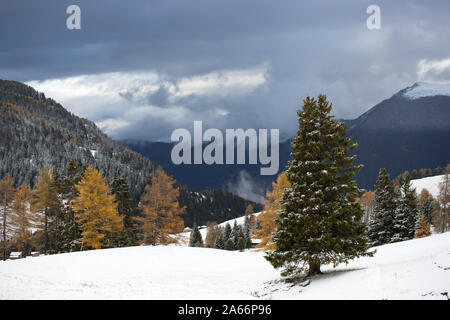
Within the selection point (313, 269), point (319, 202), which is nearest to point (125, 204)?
point (313, 269)

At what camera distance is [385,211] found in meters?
37.8

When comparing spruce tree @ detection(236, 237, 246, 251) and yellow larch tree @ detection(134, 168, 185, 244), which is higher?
yellow larch tree @ detection(134, 168, 185, 244)

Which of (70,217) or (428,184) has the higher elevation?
(428,184)

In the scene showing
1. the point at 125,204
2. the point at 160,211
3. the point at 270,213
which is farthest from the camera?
the point at 125,204

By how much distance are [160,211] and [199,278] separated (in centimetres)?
1724

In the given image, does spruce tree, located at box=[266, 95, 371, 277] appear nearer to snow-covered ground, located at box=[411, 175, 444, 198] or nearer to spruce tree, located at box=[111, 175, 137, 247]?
spruce tree, located at box=[111, 175, 137, 247]

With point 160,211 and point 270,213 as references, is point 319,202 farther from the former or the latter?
point 160,211

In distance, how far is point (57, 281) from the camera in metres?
16.5

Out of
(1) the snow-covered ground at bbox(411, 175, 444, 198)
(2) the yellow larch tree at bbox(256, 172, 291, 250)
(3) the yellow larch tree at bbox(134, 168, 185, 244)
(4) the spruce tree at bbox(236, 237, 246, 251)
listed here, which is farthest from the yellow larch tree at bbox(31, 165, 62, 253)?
(1) the snow-covered ground at bbox(411, 175, 444, 198)

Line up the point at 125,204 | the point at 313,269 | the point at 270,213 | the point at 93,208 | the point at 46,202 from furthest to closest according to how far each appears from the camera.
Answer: the point at 125,204 → the point at 46,202 → the point at 93,208 → the point at 270,213 → the point at 313,269

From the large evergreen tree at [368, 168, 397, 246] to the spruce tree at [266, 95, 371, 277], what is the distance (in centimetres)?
2498

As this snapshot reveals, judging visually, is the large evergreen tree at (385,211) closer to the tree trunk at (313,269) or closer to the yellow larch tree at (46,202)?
the tree trunk at (313,269)

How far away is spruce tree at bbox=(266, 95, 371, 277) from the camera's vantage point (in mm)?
14922

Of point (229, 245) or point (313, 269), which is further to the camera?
point (229, 245)
